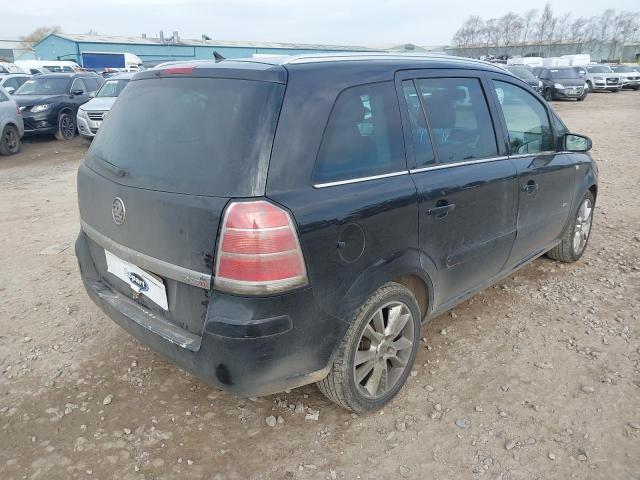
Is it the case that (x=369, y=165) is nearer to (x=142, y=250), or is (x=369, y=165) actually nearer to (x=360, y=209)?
(x=360, y=209)

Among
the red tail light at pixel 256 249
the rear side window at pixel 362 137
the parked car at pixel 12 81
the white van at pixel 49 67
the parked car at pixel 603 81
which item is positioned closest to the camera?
the red tail light at pixel 256 249

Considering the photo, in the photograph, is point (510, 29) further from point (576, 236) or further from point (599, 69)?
point (576, 236)

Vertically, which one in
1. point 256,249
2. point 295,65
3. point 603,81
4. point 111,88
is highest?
point 295,65

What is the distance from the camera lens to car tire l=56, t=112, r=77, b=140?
500 inches

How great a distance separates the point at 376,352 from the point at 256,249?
3.31 ft

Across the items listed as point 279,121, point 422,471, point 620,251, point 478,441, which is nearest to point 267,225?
point 279,121

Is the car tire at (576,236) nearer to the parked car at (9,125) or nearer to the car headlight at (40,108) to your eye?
the parked car at (9,125)

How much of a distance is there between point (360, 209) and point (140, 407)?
166cm

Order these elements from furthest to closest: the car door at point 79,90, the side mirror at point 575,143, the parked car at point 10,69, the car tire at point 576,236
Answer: the parked car at point 10,69, the car door at point 79,90, the car tire at point 576,236, the side mirror at point 575,143

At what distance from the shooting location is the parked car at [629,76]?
103 feet

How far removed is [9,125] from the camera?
1088cm

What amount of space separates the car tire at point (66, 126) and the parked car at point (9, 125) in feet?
5.11

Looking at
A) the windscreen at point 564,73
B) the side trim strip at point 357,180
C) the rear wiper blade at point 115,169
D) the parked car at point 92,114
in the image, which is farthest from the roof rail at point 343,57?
the windscreen at point 564,73

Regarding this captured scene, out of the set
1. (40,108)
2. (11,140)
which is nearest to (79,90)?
(40,108)
